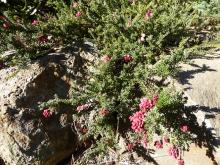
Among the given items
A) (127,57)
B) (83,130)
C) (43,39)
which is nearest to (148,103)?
(127,57)

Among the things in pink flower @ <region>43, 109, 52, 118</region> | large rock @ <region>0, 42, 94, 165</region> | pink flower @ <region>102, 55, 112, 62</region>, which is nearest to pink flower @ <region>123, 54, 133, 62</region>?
pink flower @ <region>102, 55, 112, 62</region>

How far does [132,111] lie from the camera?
4.19m

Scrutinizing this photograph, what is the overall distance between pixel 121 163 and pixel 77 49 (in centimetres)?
150

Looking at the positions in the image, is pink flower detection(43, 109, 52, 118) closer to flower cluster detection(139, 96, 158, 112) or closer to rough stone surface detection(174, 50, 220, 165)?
flower cluster detection(139, 96, 158, 112)

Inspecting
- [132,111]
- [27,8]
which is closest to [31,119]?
[132,111]

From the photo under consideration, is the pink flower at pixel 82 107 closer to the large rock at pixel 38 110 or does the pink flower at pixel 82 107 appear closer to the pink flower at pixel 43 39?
the large rock at pixel 38 110

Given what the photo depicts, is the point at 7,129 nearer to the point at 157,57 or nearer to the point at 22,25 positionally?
the point at 22,25

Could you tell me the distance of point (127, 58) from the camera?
14.4 ft

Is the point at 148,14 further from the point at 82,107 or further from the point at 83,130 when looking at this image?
the point at 83,130

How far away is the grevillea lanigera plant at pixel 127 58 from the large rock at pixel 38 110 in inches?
6.4

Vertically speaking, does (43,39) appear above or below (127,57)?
above

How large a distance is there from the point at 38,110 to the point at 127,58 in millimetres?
1177

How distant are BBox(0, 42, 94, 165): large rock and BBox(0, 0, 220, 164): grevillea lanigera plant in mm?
162

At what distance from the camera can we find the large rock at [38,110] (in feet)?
14.0
